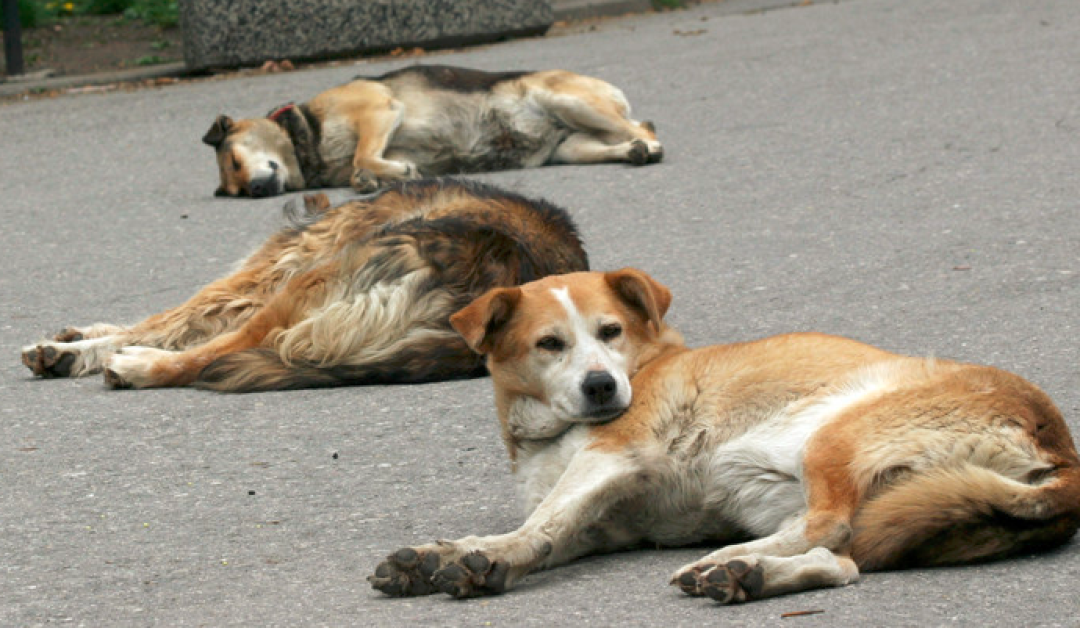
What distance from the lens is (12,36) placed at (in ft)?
51.7

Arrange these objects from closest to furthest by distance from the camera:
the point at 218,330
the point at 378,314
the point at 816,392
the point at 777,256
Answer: the point at 816,392
the point at 378,314
the point at 218,330
the point at 777,256

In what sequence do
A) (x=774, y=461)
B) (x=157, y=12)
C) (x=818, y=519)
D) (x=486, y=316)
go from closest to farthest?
(x=818, y=519) < (x=774, y=461) < (x=486, y=316) < (x=157, y=12)

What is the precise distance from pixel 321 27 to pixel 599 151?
5821 millimetres

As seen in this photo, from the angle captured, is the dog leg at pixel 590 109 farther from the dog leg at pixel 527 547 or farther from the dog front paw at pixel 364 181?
the dog leg at pixel 527 547

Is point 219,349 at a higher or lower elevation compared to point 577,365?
lower

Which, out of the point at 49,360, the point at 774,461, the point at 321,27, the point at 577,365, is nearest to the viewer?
the point at 774,461

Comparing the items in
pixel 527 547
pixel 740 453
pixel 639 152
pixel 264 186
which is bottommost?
pixel 264 186

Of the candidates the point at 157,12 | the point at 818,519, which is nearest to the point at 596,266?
the point at 818,519

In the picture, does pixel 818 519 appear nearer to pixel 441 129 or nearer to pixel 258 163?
pixel 258 163

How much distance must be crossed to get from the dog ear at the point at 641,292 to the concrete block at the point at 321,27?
1188 cm

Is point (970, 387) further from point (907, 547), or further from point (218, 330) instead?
point (218, 330)

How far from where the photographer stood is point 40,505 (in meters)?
5.10

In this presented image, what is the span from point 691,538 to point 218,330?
3.39 metres

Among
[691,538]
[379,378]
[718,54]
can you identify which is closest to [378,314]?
[379,378]
